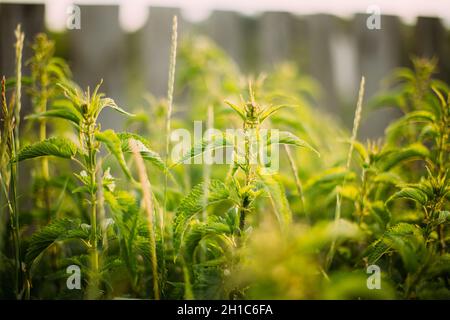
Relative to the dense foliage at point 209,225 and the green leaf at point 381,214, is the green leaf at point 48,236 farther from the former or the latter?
the green leaf at point 381,214

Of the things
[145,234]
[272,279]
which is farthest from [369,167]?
[145,234]

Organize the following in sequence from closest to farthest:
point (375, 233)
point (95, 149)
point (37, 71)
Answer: point (95, 149), point (375, 233), point (37, 71)

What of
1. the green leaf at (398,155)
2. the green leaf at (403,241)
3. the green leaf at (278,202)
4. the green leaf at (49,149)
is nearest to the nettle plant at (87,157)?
the green leaf at (49,149)

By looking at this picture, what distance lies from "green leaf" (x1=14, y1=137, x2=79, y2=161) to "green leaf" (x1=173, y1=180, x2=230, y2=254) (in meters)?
0.32

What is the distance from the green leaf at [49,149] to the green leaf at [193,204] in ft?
1.04

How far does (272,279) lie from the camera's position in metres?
0.88

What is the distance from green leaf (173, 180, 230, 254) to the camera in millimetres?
1002

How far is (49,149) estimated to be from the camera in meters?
1.03

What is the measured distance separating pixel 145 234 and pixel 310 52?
165 inches

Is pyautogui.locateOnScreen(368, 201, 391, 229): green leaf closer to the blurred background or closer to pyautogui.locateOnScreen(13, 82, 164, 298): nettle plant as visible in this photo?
→ pyautogui.locateOnScreen(13, 82, 164, 298): nettle plant

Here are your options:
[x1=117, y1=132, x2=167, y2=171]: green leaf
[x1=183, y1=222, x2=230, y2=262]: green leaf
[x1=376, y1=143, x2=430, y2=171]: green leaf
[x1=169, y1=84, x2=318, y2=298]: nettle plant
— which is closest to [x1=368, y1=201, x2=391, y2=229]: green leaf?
[x1=376, y1=143, x2=430, y2=171]: green leaf

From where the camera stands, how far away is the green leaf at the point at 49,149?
101 centimetres

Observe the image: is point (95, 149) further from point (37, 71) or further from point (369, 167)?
point (369, 167)

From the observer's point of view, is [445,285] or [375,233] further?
[375,233]
